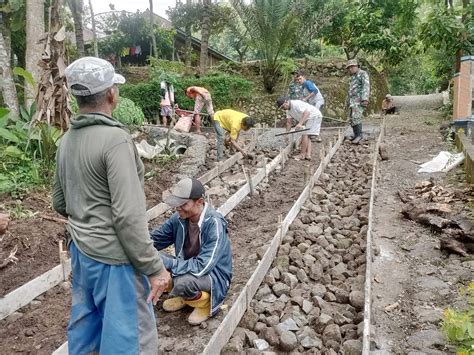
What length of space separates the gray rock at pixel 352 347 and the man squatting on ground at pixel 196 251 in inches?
36.3

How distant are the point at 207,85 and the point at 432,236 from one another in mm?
9376

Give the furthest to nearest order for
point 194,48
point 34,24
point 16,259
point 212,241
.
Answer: point 194,48, point 34,24, point 16,259, point 212,241

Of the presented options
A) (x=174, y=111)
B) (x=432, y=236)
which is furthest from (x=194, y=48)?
(x=432, y=236)

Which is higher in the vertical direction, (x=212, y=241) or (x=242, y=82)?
(x=242, y=82)

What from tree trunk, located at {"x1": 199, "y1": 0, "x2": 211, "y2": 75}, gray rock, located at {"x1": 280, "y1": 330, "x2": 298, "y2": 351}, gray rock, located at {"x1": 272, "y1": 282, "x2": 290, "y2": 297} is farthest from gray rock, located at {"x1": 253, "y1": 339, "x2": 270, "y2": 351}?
tree trunk, located at {"x1": 199, "y1": 0, "x2": 211, "y2": 75}

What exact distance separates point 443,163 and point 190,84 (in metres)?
7.98

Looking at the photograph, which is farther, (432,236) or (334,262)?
(432,236)

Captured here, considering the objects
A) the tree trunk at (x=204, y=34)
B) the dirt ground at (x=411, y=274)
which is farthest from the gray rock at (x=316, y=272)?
the tree trunk at (x=204, y=34)

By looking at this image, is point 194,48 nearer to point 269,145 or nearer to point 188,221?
point 269,145

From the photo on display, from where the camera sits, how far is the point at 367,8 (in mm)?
15953

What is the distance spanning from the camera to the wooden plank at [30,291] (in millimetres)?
3391

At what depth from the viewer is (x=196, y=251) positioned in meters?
3.26

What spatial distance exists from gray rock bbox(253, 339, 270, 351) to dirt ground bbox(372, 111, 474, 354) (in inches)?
28.8

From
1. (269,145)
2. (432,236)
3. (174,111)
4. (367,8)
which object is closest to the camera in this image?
(432,236)
